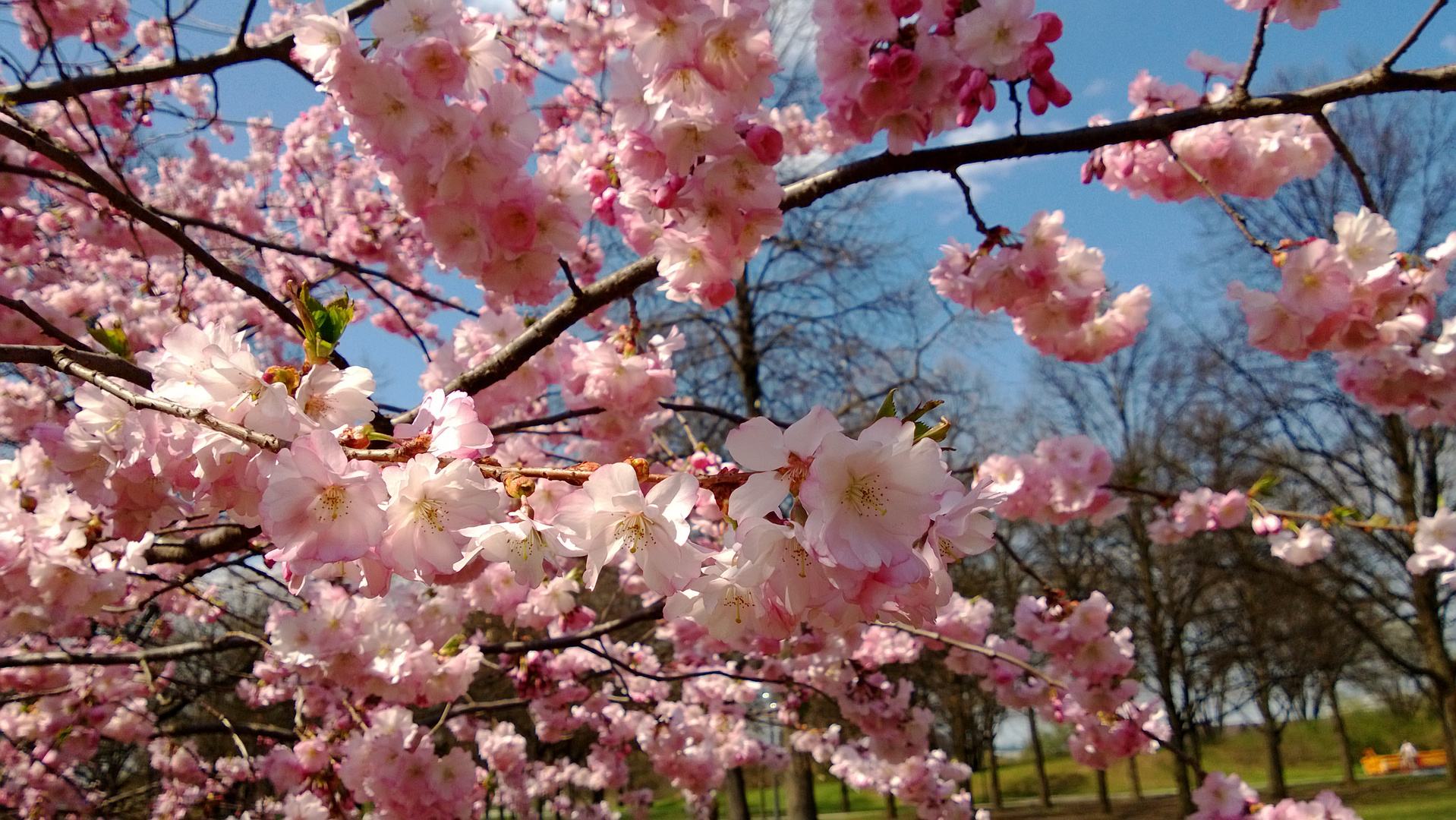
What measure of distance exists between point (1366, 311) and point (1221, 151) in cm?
76

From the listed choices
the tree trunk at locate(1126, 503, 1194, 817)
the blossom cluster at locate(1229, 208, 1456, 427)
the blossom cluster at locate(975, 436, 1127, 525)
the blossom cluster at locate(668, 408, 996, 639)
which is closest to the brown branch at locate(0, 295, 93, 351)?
the blossom cluster at locate(668, 408, 996, 639)

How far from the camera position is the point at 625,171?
6.61ft

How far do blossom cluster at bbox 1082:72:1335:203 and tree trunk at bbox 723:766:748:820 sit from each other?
Result: 925 cm

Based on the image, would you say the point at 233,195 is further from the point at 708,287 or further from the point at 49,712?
the point at 708,287

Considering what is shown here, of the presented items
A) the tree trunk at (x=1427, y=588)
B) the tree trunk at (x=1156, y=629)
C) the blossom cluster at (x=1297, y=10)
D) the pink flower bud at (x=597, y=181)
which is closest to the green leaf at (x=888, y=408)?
the pink flower bud at (x=597, y=181)

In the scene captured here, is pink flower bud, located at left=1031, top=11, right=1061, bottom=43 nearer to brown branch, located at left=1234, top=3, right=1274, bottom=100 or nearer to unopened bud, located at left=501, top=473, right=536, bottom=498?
brown branch, located at left=1234, top=3, right=1274, bottom=100

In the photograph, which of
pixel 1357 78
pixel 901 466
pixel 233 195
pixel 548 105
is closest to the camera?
pixel 901 466

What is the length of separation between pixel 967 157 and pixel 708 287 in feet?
2.66

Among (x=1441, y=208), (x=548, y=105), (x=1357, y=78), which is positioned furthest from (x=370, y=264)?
(x=1441, y=208)

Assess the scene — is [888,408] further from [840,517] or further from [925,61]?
[925,61]

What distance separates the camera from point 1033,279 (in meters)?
2.77

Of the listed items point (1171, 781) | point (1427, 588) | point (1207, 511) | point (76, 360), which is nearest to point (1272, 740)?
point (1427, 588)

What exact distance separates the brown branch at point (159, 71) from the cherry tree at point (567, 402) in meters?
0.02

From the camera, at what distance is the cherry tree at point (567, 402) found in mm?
978
